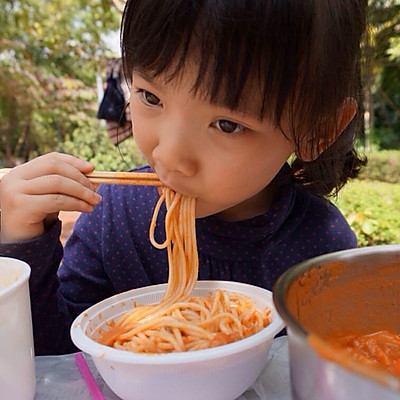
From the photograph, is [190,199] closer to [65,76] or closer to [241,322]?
[241,322]

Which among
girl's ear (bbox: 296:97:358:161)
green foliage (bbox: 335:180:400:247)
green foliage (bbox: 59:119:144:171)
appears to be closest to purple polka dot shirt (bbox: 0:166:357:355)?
girl's ear (bbox: 296:97:358:161)

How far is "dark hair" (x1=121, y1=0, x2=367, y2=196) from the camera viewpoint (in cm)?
89

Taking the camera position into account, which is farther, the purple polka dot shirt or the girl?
the purple polka dot shirt

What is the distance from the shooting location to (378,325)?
2.93 ft

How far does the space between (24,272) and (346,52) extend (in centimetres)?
76

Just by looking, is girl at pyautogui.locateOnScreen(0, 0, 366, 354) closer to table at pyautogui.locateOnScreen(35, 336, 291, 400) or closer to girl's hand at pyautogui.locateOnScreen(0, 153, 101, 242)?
girl's hand at pyautogui.locateOnScreen(0, 153, 101, 242)

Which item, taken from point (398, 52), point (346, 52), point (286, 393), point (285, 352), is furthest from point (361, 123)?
point (398, 52)

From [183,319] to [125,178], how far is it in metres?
0.31

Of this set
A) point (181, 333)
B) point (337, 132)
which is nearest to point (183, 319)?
point (181, 333)

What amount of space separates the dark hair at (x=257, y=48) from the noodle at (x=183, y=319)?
276 mm

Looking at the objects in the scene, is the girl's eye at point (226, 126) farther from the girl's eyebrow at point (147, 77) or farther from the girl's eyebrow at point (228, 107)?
the girl's eyebrow at point (147, 77)

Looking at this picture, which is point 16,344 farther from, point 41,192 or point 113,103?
point 113,103

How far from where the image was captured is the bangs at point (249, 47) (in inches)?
34.9

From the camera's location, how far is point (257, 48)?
35.3 inches
